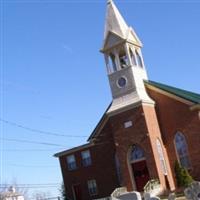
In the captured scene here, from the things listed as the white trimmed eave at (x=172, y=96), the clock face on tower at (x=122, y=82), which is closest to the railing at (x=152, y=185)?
the white trimmed eave at (x=172, y=96)

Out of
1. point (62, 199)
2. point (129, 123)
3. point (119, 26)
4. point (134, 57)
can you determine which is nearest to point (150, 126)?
point (129, 123)

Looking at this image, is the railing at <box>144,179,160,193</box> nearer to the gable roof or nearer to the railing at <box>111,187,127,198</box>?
the railing at <box>111,187,127,198</box>

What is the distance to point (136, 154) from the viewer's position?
36.0m

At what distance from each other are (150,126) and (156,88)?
11.9 feet

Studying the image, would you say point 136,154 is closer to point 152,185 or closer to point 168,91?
point 152,185

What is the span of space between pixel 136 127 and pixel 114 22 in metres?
9.71

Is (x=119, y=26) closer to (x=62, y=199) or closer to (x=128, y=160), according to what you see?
(x=128, y=160)

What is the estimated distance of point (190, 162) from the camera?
3497 centimetres

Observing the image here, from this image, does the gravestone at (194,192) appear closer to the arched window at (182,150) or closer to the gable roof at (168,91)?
the arched window at (182,150)

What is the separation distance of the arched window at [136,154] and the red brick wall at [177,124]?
7.02 ft

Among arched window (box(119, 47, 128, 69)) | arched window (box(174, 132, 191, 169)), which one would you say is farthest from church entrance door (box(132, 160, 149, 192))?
arched window (box(119, 47, 128, 69))

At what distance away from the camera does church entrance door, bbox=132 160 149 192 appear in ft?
118

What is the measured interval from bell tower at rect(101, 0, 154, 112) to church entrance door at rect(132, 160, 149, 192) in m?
4.71

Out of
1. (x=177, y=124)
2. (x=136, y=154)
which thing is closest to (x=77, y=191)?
(x=136, y=154)
